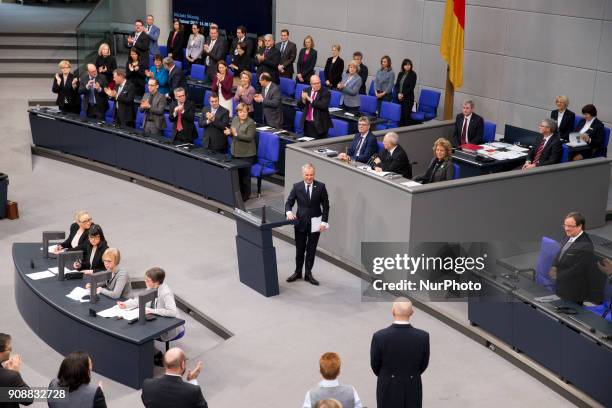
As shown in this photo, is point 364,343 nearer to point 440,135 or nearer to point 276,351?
point 276,351

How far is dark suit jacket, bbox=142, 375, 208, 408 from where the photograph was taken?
620 cm

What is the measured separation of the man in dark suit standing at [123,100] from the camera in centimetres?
1523

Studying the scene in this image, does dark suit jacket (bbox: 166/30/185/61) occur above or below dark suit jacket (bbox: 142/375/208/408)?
above

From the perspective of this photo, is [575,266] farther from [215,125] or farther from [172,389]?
[215,125]

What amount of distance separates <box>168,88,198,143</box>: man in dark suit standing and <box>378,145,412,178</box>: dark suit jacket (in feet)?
12.9

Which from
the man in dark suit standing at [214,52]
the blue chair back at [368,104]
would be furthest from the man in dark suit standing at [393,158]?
the man in dark suit standing at [214,52]

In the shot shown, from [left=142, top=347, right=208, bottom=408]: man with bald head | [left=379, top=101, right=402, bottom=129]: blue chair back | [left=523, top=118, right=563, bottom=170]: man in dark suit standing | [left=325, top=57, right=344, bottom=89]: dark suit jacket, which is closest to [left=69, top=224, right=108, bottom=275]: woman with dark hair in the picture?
[left=142, top=347, right=208, bottom=408]: man with bald head

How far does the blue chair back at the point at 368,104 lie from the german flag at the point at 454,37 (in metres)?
1.38

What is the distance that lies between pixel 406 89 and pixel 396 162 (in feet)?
16.3

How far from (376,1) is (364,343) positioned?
34.8 ft

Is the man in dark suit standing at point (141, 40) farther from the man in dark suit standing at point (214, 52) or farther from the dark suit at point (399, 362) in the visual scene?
the dark suit at point (399, 362)

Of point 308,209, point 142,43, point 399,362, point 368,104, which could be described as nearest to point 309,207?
point 308,209

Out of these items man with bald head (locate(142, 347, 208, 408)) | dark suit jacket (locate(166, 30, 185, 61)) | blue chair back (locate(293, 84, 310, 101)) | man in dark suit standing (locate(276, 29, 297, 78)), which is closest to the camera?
man with bald head (locate(142, 347, 208, 408))

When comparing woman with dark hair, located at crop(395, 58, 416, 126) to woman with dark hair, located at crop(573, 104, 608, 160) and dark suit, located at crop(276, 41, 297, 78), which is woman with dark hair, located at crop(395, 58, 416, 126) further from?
woman with dark hair, located at crop(573, 104, 608, 160)
